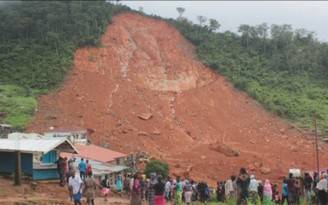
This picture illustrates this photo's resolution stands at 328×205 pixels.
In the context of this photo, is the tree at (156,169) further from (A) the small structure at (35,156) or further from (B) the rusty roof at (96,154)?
(A) the small structure at (35,156)

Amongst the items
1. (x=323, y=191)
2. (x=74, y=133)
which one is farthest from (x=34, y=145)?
(x=74, y=133)

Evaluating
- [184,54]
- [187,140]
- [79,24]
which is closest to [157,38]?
[184,54]

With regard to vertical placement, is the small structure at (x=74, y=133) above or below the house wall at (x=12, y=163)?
above

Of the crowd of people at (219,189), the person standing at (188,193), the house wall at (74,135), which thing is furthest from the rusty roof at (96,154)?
the person standing at (188,193)

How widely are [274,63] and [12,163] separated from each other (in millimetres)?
39636

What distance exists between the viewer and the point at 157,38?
51562 millimetres

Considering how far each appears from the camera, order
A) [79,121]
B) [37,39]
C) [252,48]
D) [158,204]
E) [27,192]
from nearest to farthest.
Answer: [158,204]
[27,192]
[79,121]
[37,39]
[252,48]

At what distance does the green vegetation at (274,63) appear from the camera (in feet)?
141

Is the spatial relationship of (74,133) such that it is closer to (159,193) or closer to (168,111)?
(168,111)

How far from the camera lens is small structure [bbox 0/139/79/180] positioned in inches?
614

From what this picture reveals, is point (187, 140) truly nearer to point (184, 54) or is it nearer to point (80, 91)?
point (80, 91)

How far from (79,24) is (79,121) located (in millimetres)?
14948

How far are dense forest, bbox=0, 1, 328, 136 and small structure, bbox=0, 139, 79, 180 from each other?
20.9 metres

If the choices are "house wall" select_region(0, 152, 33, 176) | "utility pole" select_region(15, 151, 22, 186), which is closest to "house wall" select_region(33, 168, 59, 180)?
"house wall" select_region(0, 152, 33, 176)
